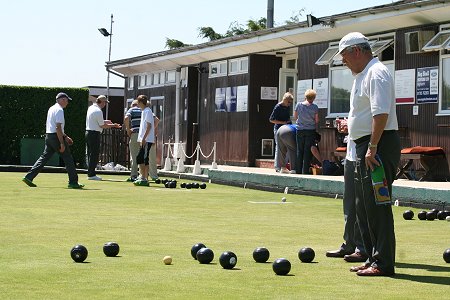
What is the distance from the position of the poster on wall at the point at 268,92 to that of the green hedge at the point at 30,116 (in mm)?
6448

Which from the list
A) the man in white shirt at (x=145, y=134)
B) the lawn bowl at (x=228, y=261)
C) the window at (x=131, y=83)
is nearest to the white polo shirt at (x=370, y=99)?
the lawn bowl at (x=228, y=261)

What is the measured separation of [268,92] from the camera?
1135 inches

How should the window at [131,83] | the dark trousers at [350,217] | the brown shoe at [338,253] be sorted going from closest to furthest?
the dark trousers at [350,217], the brown shoe at [338,253], the window at [131,83]

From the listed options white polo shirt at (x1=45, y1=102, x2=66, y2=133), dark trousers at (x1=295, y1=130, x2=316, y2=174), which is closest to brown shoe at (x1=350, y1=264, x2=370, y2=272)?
white polo shirt at (x1=45, y1=102, x2=66, y2=133)

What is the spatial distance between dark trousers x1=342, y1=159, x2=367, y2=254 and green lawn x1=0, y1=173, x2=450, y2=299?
0.22 metres

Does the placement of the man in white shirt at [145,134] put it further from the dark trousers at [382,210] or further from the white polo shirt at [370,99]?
the dark trousers at [382,210]

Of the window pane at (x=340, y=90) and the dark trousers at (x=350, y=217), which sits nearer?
the dark trousers at (x=350, y=217)

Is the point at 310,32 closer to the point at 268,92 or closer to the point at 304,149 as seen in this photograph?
the point at 304,149

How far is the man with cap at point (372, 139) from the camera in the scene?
7676mm

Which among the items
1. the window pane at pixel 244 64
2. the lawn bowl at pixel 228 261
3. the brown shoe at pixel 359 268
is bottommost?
the brown shoe at pixel 359 268

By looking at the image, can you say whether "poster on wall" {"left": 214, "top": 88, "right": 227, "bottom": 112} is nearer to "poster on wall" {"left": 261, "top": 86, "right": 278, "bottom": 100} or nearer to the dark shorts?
"poster on wall" {"left": 261, "top": 86, "right": 278, "bottom": 100}

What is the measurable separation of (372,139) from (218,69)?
77.9 ft

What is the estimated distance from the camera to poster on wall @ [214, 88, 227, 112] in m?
30.6

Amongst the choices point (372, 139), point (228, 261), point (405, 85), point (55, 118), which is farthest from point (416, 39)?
point (228, 261)
